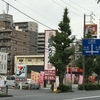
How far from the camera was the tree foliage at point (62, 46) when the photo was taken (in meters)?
35.8

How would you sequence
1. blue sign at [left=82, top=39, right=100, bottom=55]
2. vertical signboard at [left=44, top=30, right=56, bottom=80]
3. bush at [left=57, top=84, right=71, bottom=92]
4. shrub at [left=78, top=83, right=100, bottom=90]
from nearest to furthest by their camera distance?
blue sign at [left=82, top=39, right=100, bottom=55] < bush at [left=57, top=84, right=71, bottom=92] < vertical signboard at [left=44, top=30, right=56, bottom=80] < shrub at [left=78, top=83, right=100, bottom=90]

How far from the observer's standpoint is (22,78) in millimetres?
40500

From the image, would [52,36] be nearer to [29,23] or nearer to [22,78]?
[22,78]

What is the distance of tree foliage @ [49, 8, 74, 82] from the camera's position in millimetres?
35766

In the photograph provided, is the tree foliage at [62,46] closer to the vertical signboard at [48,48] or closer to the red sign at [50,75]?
the vertical signboard at [48,48]

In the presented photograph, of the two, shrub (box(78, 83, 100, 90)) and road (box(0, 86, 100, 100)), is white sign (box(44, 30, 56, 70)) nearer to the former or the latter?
shrub (box(78, 83, 100, 90))

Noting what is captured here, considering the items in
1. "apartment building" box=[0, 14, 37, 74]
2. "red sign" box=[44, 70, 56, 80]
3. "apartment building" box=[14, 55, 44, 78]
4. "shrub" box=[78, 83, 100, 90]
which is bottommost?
"shrub" box=[78, 83, 100, 90]

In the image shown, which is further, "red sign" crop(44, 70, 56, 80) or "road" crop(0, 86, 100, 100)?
"red sign" crop(44, 70, 56, 80)

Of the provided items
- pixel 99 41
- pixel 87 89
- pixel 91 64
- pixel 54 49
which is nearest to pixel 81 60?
pixel 91 64

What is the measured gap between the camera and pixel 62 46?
36500 millimetres

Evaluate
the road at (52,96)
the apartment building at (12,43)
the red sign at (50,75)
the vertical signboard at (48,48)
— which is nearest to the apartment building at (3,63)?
the apartment building at (12,43)

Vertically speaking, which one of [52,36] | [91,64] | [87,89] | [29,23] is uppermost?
[29,23]

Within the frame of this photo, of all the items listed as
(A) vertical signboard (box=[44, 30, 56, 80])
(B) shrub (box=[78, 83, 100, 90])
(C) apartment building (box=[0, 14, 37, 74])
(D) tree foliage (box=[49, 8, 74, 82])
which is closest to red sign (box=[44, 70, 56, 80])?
(A) vertical signboard (box=[44, 30, 56, 80])

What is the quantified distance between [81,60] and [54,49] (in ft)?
26.8
